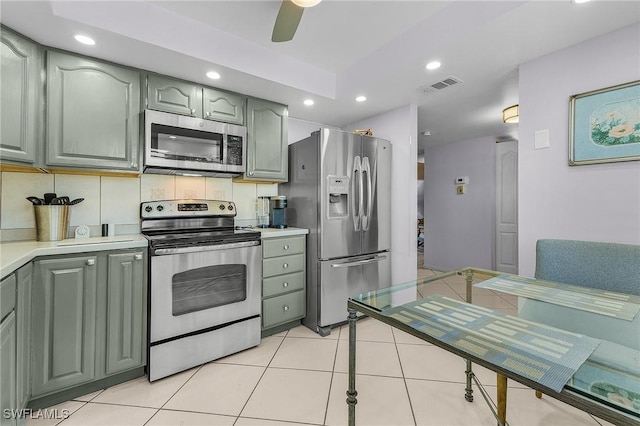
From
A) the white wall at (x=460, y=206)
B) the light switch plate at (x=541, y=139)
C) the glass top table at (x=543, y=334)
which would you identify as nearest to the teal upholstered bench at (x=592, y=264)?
the glass top table at (x=543, y=334)

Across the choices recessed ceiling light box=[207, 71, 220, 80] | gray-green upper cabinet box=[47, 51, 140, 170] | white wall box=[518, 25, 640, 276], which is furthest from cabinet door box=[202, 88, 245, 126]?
white wall box=[518, 25, 640, 276]

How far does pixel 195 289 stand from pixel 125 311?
434mm

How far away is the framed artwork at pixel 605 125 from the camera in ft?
5.39

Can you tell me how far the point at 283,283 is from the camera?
2.60 m

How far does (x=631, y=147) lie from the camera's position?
1.65 meters

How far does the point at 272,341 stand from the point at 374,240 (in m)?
1.42

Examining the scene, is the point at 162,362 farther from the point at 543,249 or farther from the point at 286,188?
the point at 543,249

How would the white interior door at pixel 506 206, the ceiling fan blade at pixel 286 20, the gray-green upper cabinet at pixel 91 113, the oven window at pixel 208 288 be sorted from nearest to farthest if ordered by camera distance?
the ceiling fan blade at pixel 286 20, the gray-green upper cabinet at pixel 91 113, the oven window at pixel 208 288, the white interior door at pixel 506 206

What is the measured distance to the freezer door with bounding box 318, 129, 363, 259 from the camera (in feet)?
8.60

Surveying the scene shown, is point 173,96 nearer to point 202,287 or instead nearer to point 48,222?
point 48,222

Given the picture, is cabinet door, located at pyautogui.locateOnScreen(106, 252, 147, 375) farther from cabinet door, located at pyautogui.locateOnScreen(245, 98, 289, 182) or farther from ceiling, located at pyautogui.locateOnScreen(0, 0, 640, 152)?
ceiling, located at pyautogui.locateOnScreen(0, 0, 640, 152)

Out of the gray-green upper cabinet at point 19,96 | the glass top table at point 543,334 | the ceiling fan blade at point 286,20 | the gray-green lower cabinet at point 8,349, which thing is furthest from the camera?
the gray-green upper cabinet at point 19,96

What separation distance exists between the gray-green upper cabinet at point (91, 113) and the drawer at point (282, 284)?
4.73 feet

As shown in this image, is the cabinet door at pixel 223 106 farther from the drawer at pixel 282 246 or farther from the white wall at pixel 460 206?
the white wall at pixel 460 206
